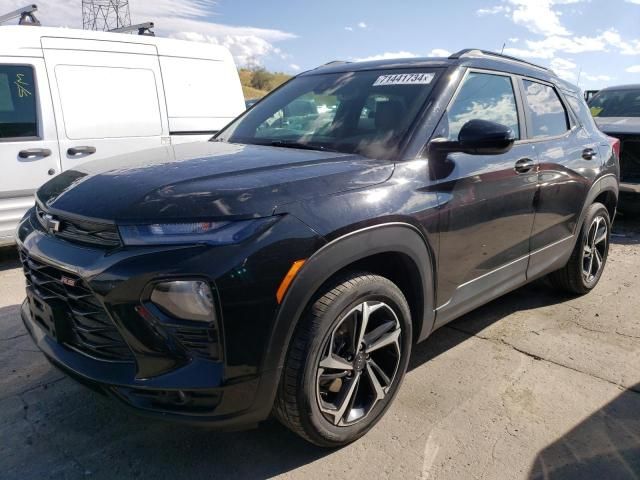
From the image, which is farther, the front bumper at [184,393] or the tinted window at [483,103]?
the tinted window at [483,103]

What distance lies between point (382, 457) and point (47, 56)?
15.5 feet

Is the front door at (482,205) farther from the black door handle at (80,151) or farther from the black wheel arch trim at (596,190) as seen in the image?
the black door handle at (80,151)

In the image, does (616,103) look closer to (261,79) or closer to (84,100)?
(84,100)

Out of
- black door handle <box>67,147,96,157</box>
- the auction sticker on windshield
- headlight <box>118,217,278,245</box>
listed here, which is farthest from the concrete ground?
black door handle <box>67,147,96,157</box>

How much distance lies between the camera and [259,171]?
2355 millimetres

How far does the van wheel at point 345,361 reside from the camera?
218 cm

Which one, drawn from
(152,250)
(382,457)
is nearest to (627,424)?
(382,457)

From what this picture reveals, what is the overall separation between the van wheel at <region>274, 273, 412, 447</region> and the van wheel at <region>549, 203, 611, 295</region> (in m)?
2.30

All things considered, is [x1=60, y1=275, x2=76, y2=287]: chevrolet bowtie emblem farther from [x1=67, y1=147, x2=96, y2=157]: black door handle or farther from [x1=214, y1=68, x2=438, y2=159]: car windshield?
[x1=67, y1=147, x2=96, y2=157]: black door handle

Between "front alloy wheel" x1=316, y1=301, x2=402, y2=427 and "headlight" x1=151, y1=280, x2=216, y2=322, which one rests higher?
"headlight" x1=151, y1=280, x2=216, y2=322

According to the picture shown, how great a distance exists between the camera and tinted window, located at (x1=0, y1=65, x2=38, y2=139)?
4.92 m

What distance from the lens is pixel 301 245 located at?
208cm

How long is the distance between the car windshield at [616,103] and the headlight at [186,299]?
814 centimetres

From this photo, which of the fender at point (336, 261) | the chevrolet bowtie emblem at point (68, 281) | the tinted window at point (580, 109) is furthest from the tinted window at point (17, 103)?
the tinted window at point (580, 109)
